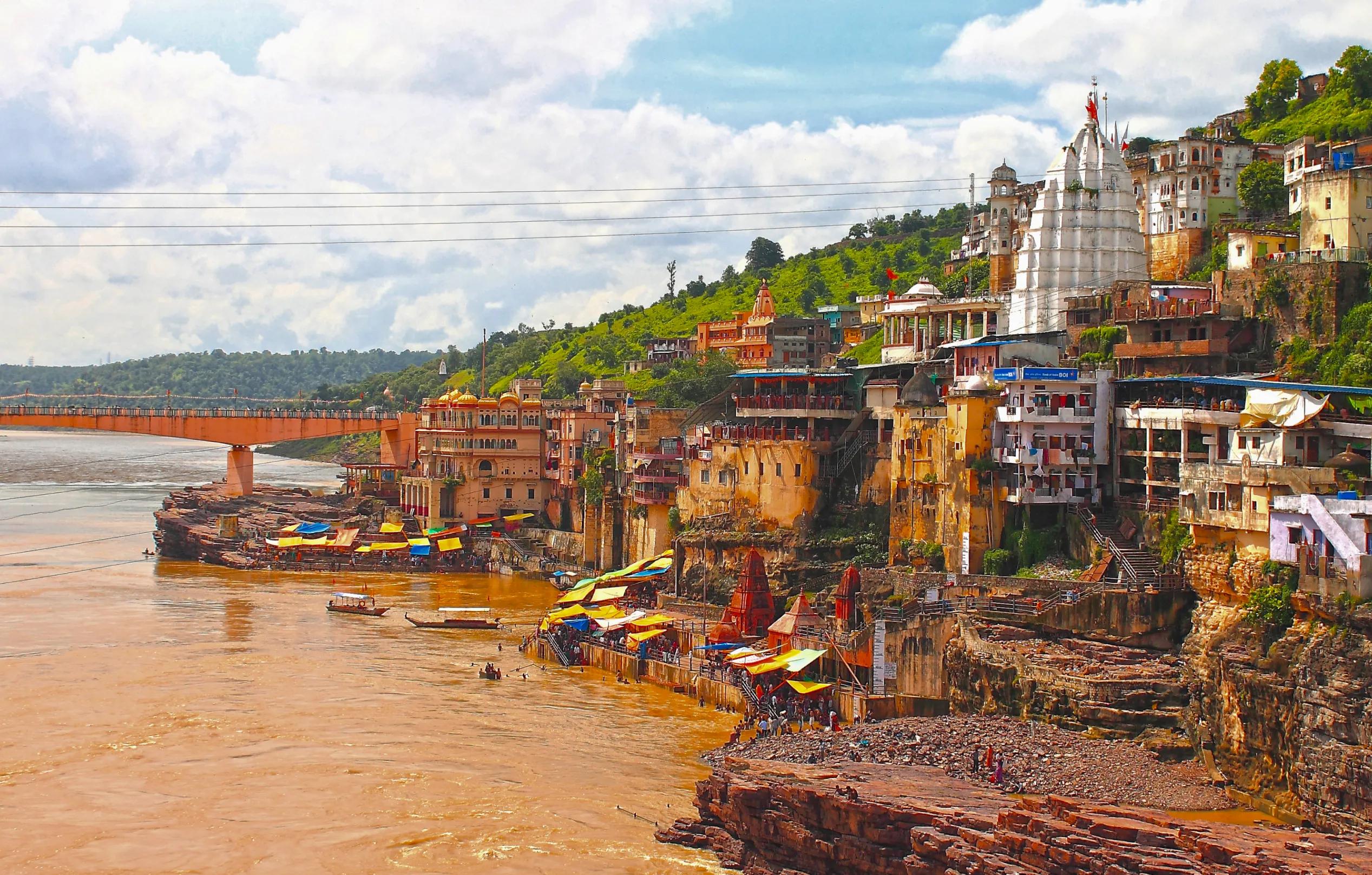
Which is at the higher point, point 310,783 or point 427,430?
point 427,430

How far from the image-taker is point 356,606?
190 feet

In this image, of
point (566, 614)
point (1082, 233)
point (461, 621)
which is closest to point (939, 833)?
point (566, 614)

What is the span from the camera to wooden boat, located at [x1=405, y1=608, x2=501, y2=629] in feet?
179

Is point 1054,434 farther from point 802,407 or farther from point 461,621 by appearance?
point 461,621

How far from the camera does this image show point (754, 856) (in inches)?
1139

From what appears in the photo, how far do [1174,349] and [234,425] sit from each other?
56.2 m

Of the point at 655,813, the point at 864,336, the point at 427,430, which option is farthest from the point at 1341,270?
the point at 427,430

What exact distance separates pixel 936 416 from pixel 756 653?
10.1 m

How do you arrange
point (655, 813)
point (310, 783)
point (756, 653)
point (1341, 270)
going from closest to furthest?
point (655, 813) < point (310, 783) < point (756, 653) < point (1341, 270)

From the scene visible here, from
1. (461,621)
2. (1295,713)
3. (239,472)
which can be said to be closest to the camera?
(1295,713)

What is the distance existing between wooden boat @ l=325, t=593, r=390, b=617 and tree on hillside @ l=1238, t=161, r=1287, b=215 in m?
38.2

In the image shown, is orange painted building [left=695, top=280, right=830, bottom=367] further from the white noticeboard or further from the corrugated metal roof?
the white noticeboard

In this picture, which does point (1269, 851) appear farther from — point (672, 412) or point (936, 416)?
point (672, 412)

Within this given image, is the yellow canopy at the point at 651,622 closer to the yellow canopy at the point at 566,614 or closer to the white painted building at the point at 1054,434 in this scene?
the yellow canopy at the point at 566,614
